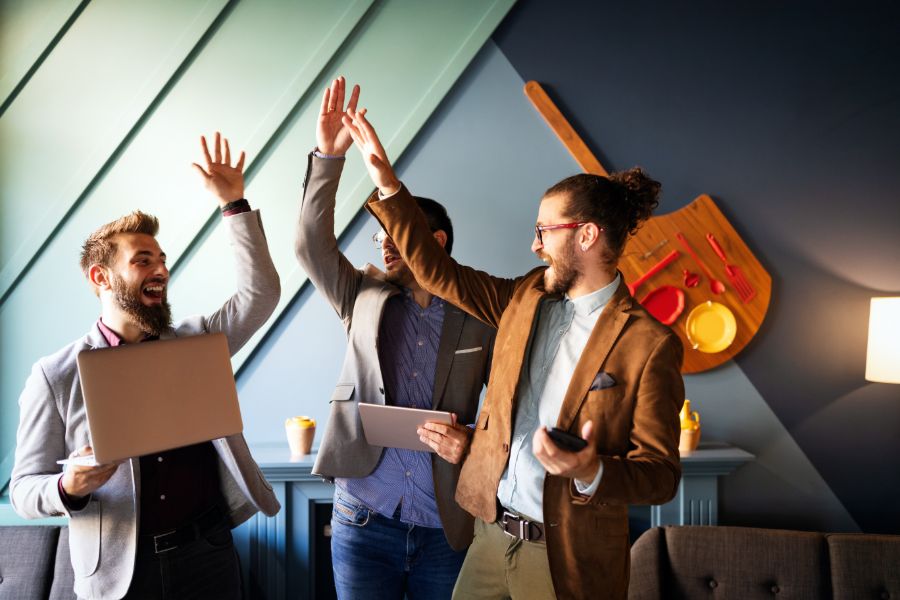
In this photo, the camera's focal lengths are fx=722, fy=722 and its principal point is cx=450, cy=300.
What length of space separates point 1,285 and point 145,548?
1761 mm

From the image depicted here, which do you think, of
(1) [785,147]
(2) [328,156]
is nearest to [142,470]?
(2) [328,156]

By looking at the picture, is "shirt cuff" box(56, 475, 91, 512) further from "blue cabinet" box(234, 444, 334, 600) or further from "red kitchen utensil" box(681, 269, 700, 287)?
"red kitchen utensil" box(681, 269, 700, 287)

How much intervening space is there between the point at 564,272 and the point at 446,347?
0.54 metres

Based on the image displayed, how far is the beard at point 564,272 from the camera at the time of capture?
1.66m

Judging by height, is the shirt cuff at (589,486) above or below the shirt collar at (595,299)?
below

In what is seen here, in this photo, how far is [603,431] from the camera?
155 cm

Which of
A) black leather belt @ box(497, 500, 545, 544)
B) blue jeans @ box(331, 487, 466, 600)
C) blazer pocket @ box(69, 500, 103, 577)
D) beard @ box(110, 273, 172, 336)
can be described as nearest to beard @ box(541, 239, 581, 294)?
black leather belt @ box(497, 500, 545, 544)

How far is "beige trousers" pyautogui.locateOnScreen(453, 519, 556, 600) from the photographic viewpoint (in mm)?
1588

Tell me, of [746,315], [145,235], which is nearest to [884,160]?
[746,315]

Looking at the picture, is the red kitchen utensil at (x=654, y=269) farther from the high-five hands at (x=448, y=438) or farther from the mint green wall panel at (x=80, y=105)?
the mint green wall panel at (x=80, y=105)

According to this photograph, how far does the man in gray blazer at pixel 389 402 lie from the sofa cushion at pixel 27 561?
119 cm

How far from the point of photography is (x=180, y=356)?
5.00 feet

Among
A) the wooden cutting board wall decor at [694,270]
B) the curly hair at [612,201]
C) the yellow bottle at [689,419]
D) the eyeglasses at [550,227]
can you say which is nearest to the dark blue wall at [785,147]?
the wooden cutting board wall decor at [694,270]

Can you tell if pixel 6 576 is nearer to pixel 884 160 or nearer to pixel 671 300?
pixel 671 300
